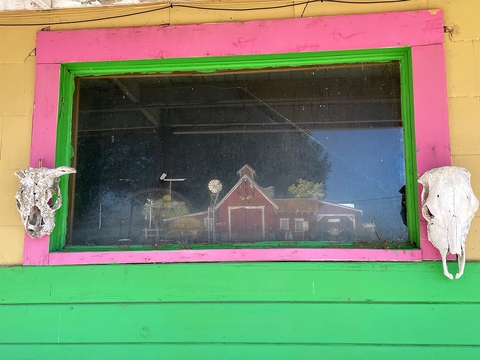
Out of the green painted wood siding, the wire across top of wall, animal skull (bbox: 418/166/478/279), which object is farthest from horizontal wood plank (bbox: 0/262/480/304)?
the wire across top of wall

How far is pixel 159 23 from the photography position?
230 cm

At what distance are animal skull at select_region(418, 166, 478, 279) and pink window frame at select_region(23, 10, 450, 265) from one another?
134 millimetres

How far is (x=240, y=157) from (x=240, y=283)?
0.76m

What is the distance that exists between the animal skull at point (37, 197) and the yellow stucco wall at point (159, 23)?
0.49ft

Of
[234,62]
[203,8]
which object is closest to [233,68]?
[234,62]

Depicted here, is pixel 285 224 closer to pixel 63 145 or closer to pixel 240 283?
pixel 240 283

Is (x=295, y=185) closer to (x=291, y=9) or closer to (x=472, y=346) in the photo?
(x=291, y=9)

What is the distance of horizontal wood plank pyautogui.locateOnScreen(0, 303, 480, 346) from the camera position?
1.94 meters

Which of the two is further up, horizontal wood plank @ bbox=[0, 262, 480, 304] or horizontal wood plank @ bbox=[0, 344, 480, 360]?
horizontal wood plank @ bbox=[0, 262, 480, 304]

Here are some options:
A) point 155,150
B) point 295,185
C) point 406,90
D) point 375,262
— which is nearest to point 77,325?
point 155,150

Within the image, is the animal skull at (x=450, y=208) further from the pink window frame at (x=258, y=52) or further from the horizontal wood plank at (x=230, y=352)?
the horizontal wood plank at (x=230, y=352)

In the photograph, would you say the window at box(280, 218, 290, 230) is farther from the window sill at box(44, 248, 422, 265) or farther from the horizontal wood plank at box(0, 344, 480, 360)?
the horizontal wood plank at box(0, 344, 480, 360)

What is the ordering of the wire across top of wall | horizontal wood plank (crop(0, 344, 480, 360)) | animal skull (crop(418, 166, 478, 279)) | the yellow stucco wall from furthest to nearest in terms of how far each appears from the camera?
the wire across top of wall < the yellow stucco wall < horizontal wood plank (crop(0, 344, 480, 360)) < animal skull (crop(418, 166, 478, 279))

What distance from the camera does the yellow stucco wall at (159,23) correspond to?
6.68ft
